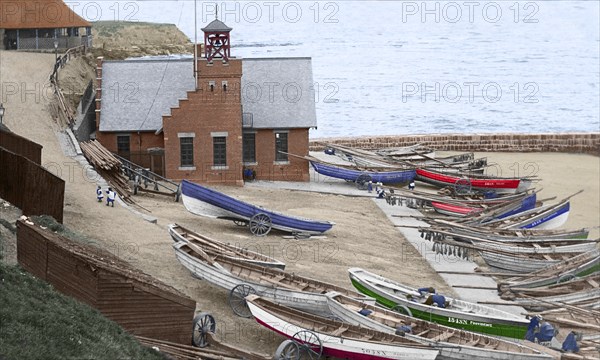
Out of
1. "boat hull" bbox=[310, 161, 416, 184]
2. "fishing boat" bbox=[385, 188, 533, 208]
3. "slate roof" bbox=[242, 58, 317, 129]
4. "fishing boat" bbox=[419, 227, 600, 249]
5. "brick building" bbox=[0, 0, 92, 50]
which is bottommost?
"fishing boat" bbox=[419, 227, 600, 249]

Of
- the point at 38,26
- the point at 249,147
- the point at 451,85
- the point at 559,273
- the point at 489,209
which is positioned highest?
the point at 38,26

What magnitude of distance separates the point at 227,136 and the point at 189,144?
6.15 feet

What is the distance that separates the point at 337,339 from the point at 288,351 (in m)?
1.41

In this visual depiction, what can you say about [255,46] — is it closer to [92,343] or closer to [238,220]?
[238,220]

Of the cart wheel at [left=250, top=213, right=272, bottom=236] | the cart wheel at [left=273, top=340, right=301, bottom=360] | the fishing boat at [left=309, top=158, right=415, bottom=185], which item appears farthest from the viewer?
the fishing boat at [left=309, top=158, right=415, bottom=185]

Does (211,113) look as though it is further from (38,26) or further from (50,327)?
(38,26)

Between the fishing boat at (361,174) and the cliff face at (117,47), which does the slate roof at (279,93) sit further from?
the cliff face at (117,47)

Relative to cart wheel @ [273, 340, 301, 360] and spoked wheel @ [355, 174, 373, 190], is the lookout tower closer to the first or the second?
spoked wheel @ [355, 174, 373, 190]

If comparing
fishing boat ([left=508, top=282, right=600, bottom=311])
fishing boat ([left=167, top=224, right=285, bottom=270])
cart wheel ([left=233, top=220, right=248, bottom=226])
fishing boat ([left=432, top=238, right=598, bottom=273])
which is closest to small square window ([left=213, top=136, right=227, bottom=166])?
cart wheel ([left=233, top=220, right=248, bottom=226])

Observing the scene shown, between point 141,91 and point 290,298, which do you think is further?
point 141,91

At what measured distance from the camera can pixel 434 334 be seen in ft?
98.3

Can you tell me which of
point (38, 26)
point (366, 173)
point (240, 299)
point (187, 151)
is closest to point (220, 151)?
point (187, 151)

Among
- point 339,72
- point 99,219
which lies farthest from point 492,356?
point 339,72

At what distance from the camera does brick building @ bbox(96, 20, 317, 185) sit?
55500 millimetres
